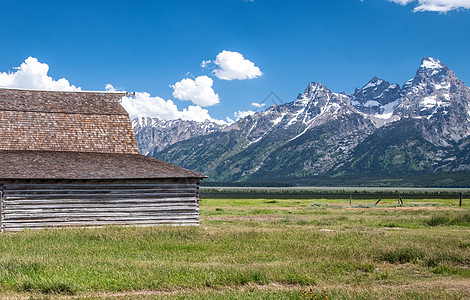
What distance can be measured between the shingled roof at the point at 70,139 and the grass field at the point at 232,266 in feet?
15.8

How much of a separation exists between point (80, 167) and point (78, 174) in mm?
1274

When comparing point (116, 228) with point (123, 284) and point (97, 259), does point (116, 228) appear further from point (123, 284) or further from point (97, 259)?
point (123, 284)

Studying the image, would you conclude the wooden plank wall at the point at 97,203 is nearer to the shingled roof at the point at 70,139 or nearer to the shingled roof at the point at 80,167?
the shingled roof at the point at 80,167

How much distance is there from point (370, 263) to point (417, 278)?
179 cm

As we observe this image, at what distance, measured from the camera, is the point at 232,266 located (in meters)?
15.4

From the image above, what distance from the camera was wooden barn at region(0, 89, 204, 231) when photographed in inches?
1076

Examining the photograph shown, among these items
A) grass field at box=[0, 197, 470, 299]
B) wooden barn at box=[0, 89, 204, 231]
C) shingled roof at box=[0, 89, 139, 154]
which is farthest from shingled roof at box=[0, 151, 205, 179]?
grass field at box=[0, 197, 470, 299]

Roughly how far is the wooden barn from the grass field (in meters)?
3.50

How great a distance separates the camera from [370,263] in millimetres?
16094

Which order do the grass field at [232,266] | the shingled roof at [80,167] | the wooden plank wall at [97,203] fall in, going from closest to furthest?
the grass field at [232,266] → the shingled roof at [80,167] → the wooden plank wall at [97,203]

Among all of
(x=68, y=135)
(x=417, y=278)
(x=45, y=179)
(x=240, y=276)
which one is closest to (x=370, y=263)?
(x=417, y=278)

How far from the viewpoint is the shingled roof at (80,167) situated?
27.1 m

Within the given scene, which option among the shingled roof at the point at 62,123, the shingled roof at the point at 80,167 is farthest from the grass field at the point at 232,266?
the shingled roof at the point at 62,123

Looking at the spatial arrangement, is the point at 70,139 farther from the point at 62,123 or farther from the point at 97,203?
the point at 97,203
